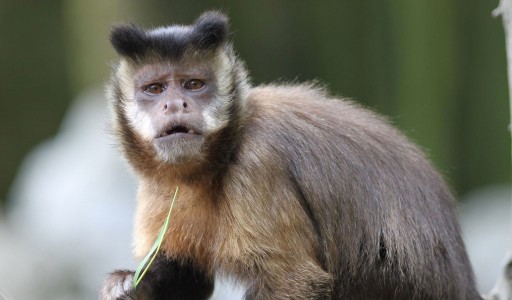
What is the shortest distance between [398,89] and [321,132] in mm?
6817

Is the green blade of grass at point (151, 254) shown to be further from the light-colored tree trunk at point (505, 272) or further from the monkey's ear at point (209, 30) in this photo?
the light-colored tree trunk at point (505, 272)

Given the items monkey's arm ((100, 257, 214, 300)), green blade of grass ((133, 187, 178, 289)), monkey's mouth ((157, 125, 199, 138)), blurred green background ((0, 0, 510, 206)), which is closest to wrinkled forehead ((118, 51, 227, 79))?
monkey's mouth ((157, 125, 199, 138))

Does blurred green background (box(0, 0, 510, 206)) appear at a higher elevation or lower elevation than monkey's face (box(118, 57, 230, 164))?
higher

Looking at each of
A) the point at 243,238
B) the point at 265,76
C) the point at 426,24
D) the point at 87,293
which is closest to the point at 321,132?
the point at 243,238

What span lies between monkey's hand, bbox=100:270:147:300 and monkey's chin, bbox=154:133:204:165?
88 cm

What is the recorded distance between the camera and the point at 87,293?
401 inches

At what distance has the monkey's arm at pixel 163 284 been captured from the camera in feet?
20.0

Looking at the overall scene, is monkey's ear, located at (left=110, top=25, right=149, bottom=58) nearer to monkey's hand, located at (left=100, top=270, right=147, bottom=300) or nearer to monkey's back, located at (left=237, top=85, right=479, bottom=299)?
monkey's back, located at (left=237, top=85, right=479, bottom=299)

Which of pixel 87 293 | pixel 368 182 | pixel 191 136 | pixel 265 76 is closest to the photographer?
pixel 191 136

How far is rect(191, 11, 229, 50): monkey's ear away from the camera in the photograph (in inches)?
240

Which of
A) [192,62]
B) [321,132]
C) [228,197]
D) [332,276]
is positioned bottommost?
[332,276]

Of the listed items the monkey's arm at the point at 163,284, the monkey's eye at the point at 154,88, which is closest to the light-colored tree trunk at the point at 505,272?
the monkey's arm at the point at 163,284

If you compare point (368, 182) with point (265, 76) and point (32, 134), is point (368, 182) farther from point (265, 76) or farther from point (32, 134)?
point (32, 134)

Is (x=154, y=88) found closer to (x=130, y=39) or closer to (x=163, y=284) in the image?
(x=130, y=39)
